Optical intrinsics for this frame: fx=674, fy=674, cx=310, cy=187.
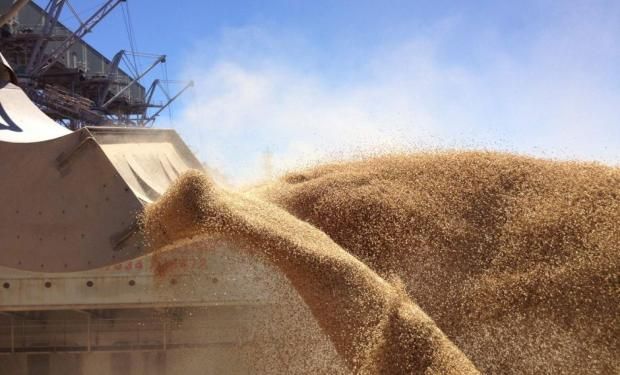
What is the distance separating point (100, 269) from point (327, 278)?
404cm

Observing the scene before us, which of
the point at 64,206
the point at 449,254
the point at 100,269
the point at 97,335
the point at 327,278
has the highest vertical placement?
the point at 100,269

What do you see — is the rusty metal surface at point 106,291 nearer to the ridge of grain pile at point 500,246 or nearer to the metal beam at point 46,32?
the ridge of grain pile at point 500,246

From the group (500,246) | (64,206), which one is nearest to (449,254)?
(500,246)

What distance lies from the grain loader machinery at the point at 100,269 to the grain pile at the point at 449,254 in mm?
393

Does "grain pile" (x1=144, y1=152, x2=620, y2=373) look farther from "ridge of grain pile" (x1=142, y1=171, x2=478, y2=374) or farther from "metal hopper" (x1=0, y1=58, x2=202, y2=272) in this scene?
"metal hopper" (x1=0, y1=58, x2=202, y2=272)

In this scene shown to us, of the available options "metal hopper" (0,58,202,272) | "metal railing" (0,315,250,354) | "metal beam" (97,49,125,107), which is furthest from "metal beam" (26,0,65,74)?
"metal hopper" (0,58,202,272)

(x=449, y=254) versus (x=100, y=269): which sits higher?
(x=100, y=269)

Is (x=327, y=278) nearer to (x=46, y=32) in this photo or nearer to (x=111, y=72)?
(x=46, y=32)

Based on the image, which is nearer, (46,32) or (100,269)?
(100,269)

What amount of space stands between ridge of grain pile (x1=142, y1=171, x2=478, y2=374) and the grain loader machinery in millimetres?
280

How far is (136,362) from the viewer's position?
→ 838cm

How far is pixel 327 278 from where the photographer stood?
3.63 meters

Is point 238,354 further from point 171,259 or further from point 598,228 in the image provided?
point 598,228

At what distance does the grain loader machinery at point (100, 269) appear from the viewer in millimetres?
3959
